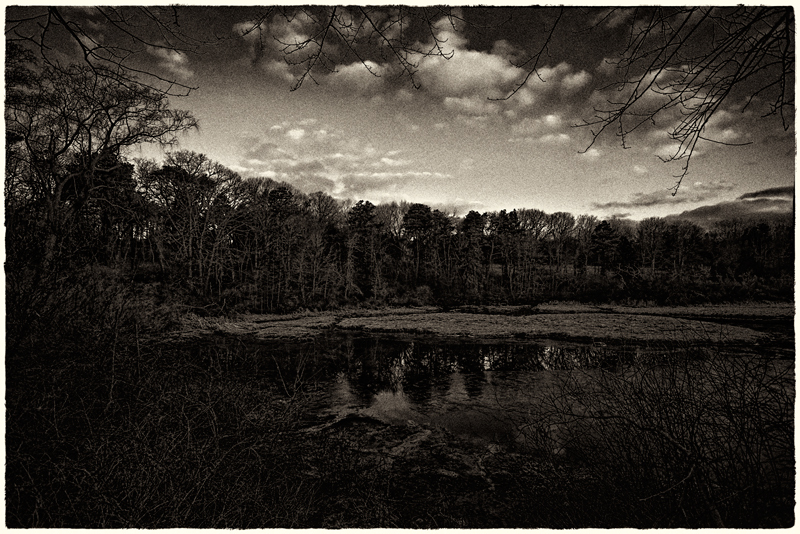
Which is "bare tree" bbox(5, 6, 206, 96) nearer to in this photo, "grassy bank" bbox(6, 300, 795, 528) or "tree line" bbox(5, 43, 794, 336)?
"tree line" bbox(5, 43, 794, 336)

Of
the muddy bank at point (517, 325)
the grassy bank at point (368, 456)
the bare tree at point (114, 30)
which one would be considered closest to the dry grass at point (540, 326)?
the muddy bank at point (517, 325)

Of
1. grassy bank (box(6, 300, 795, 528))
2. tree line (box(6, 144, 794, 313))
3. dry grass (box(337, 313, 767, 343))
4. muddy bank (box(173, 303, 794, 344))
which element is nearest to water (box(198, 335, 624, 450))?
grassy bank (box(6, 300, 795, 528))

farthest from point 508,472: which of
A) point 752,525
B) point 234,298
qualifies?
point 234,298

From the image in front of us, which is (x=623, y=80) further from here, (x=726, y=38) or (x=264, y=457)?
(x=264, y=457)

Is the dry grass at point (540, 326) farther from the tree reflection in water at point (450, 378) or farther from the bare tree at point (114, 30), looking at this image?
the bare tree at point (114, 30)

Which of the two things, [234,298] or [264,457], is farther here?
[234,298]

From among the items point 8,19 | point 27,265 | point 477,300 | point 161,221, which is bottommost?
point 477,300

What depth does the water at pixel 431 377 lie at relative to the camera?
7.04 meters

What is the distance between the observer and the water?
7035 millimetres

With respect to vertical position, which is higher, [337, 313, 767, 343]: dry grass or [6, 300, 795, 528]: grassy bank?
[6, 300, 795, 528]: grassy bank

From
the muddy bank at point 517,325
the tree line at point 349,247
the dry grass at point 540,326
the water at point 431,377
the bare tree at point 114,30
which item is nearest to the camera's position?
the bare tree at point 114,30

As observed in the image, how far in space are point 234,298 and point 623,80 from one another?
82.0 ft

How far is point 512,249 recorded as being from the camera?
34.0 metres

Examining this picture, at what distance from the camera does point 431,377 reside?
33.6 ft
